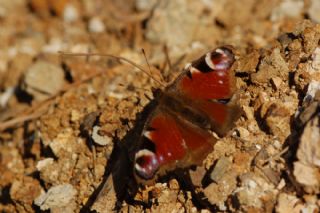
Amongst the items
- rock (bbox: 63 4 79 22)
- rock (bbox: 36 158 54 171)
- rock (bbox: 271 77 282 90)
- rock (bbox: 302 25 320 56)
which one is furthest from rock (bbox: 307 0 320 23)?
rock (bbox: 36 158 54 171)

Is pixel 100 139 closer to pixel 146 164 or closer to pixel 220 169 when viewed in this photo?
pixel 146 164

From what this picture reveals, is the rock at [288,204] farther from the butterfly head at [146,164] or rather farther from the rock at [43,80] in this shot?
the rock at [43,80]

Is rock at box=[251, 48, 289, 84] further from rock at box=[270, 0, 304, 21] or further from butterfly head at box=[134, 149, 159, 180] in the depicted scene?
rock at box=[270, 0, 304, 21]

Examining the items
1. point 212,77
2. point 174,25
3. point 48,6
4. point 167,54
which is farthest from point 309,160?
point 48,6

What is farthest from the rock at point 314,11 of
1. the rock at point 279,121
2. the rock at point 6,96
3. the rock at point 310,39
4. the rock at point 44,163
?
the rock at point 6,96

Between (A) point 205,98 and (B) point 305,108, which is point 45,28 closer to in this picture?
(A) point 205,98

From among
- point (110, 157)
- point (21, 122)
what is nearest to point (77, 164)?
point (110, 157)
